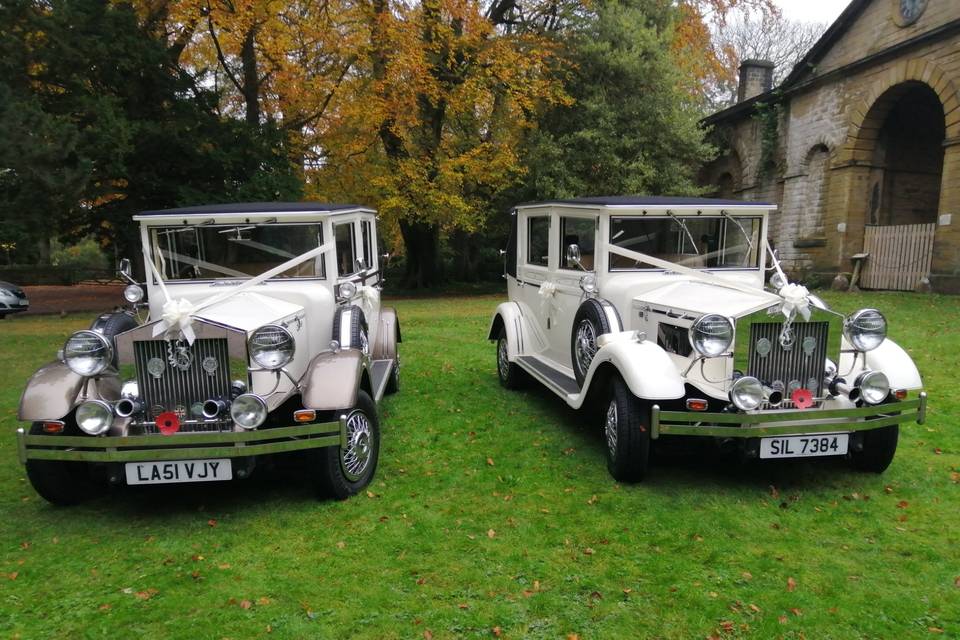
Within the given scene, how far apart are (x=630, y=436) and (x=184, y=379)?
10.3 ft

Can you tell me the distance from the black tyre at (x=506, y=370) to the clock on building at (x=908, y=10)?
574 inches

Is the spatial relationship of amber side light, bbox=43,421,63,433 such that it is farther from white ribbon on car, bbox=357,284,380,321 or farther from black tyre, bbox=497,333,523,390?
black tyre, bbox=497,333,523,390

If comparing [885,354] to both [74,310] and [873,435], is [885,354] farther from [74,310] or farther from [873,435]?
[74,310]

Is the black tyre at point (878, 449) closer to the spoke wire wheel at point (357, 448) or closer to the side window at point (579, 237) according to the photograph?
the side window at point (579, 237)

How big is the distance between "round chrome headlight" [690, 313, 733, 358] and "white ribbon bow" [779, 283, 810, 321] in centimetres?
46

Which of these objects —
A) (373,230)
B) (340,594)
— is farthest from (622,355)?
(373,230)

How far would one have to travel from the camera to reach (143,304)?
5770mm

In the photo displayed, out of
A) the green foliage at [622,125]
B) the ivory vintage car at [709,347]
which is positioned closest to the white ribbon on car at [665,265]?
the ivory vintage car at [709,347]

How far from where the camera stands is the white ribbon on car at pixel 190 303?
403cm

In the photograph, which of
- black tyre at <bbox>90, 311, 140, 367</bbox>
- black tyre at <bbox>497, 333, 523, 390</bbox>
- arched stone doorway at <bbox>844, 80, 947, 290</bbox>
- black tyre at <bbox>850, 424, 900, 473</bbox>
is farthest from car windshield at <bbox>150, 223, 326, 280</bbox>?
arched stone doorway at <bbox>844, 80, 947, 290</bbox>

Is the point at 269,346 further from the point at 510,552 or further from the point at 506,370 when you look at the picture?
the point at 506,370

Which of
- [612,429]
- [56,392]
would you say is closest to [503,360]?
[612,429]

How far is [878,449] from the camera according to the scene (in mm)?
4621

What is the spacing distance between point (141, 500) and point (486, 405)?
360 centimetres
